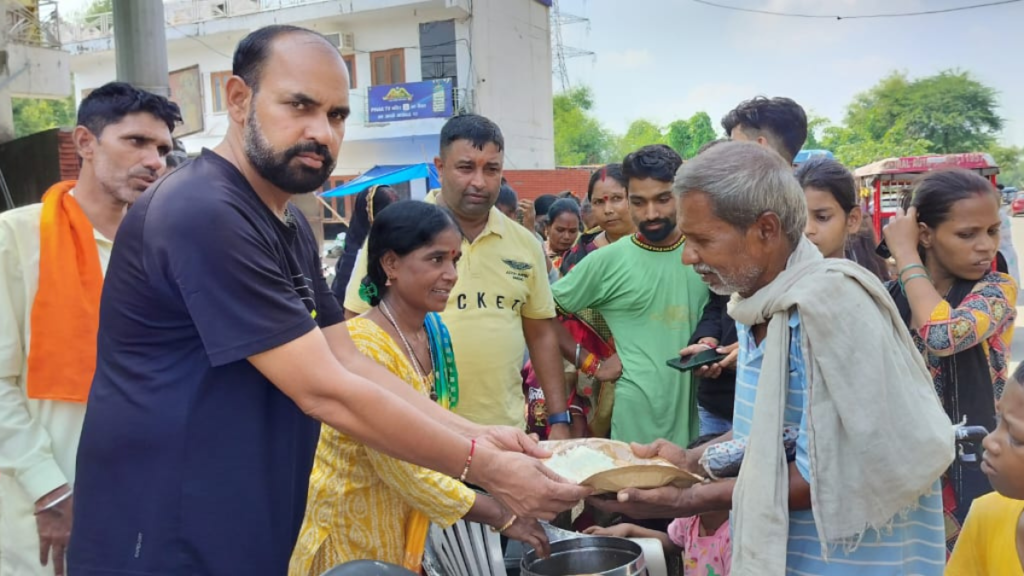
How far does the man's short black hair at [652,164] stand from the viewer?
3.68 meters

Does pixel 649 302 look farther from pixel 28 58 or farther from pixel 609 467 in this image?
pixel 28 58

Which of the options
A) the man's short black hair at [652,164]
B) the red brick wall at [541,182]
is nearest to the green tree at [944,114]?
the red brick wall at [541,182]

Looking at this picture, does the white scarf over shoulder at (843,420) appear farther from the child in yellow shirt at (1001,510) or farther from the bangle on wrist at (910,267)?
the bangle on wrist at (910,267)

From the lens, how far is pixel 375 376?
7.83 feet

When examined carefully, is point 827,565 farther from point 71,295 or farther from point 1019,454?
point 71,295

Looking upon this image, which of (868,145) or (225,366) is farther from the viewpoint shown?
(868,145)

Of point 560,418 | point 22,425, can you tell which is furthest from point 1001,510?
point 22,425

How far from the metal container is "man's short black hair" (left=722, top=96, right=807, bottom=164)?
187 cm

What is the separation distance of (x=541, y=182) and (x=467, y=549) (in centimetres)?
2286

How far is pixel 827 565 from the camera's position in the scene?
6.40 ft

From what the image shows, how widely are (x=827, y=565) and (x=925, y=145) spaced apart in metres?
43.2

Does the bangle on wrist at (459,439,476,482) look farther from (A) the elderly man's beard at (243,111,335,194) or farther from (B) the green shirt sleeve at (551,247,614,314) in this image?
(B) the green shirt sleeve at (551,247,614,314)

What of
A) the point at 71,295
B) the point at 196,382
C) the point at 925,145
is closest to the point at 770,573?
the point at 196,382

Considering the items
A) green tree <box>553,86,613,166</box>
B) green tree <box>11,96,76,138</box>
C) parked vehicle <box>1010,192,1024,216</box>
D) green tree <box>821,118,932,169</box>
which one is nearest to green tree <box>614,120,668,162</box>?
green tree <box>553,86,613,166</box>
